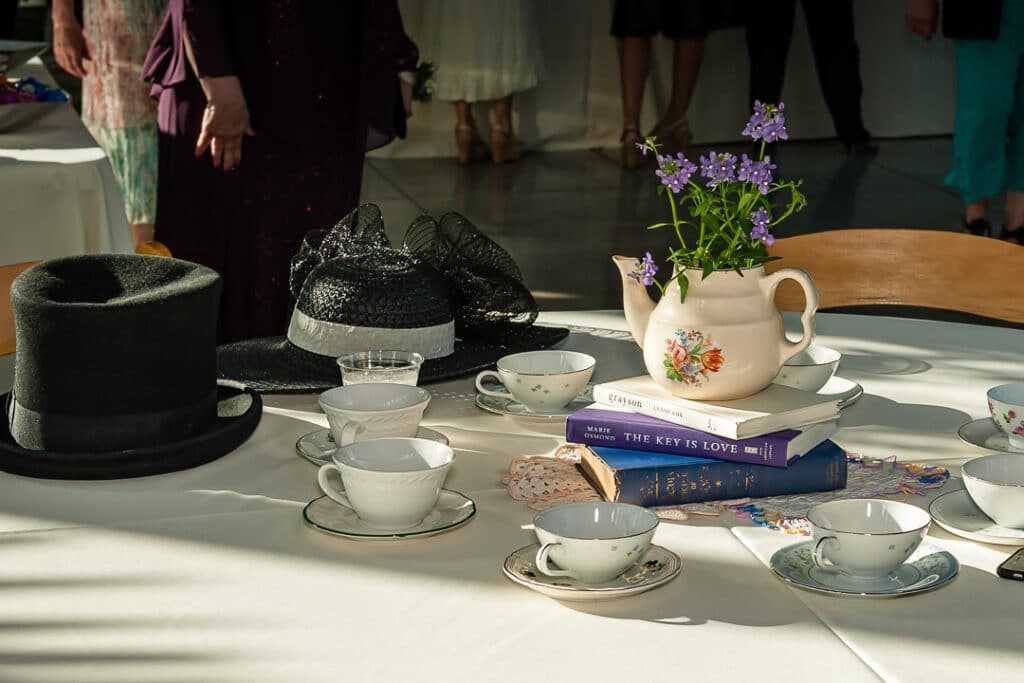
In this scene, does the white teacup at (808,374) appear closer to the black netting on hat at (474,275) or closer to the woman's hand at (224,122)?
the black netting on hat at (474,275)

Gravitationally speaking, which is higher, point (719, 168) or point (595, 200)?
point (719, 168)

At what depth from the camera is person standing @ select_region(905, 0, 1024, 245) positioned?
4332mm

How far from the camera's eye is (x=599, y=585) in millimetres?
1023

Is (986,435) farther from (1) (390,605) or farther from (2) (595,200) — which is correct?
(2) (595,200)

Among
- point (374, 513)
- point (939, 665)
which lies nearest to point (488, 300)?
point (374, 513)

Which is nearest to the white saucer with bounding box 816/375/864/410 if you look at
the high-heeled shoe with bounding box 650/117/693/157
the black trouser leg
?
the high-heeled shoe with bounding box 650/117/693/157

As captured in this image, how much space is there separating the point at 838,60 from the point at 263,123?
5.43 m

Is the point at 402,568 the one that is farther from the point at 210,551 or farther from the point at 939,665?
the point at 939,665

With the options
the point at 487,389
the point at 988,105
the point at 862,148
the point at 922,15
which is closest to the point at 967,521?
the point at 487,389

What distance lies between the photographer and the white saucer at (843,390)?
59.6 inches

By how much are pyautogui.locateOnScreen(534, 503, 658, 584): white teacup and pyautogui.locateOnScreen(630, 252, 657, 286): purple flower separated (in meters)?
0.30

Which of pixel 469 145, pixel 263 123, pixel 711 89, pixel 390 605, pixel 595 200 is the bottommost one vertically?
pixel 595 200

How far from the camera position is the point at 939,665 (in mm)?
917

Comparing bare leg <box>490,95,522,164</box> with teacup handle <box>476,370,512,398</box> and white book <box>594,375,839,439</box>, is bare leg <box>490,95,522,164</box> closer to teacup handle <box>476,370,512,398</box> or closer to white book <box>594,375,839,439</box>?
teacup handle <box>476,370,512,398</box>
